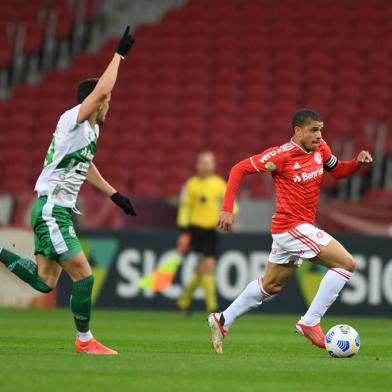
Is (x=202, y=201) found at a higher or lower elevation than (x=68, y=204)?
lower

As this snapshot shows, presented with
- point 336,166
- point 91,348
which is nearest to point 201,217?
point 336,166

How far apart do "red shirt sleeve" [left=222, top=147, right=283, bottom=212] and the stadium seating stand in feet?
31.9

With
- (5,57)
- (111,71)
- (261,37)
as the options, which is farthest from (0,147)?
(111,71)

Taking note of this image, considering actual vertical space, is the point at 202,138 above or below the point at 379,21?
below

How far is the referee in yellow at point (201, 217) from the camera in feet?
48.6

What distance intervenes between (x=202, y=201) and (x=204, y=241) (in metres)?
0.54

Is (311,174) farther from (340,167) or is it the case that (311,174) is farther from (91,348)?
(91,348)

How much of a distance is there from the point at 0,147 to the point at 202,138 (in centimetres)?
388

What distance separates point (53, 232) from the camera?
8.00 meters

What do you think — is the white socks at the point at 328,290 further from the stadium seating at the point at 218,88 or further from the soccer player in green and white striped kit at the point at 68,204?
the stadium seating at the point at 218,88

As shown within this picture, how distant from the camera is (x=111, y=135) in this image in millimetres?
21047

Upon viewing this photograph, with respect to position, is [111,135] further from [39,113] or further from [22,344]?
[22,344]

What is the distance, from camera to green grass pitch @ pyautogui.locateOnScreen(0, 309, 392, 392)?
6355mm

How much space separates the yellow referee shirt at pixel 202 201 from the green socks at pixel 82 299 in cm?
686
